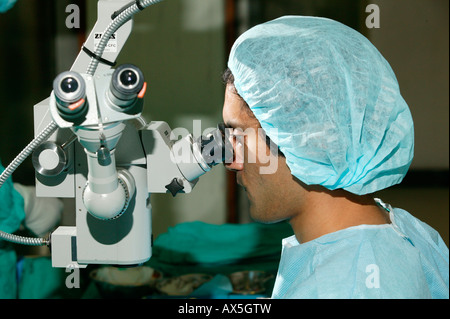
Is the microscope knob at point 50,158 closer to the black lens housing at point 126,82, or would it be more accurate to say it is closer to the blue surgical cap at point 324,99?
the black lens housing at point 126,82

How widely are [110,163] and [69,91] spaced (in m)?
0.17

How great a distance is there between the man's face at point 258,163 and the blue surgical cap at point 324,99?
4 cm

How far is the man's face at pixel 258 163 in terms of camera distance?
1082 mm

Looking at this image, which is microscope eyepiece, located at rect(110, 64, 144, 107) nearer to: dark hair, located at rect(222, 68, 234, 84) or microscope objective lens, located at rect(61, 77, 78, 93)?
microscope objective lens, located at rect(61, 77, 78, 93)

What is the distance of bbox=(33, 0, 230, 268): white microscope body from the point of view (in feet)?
3.25

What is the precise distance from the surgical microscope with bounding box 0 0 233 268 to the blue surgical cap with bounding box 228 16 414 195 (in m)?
0.15

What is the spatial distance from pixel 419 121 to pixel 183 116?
1.36m

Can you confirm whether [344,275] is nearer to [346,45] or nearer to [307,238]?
[307,238]

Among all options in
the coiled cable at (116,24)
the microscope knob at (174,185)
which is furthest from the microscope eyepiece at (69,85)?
the microscope knob at (174,185)

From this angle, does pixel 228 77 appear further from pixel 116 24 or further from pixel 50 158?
pixel 50 158

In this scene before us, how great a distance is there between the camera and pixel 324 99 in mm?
982

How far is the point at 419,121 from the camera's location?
296 cm

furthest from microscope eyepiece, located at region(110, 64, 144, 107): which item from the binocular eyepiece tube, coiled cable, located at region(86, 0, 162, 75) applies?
coiled cable, located at region(86, 0, 162, 75)
